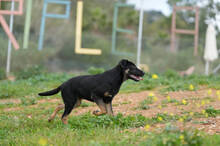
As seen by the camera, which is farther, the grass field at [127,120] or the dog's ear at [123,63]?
the dog's ear at [123,63]

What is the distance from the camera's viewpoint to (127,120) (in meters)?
6.68

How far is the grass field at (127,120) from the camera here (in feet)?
17.1

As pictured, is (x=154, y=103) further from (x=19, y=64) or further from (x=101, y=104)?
(x=19, y=64)

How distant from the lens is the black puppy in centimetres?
682

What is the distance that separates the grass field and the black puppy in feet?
1.16

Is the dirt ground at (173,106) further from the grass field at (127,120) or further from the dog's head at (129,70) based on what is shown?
the dog's head at (129,70)

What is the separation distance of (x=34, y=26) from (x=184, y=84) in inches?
639

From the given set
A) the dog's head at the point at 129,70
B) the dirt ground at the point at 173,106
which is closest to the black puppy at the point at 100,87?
the dog's head at the point at 129,70

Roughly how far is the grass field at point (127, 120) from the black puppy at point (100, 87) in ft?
1.16

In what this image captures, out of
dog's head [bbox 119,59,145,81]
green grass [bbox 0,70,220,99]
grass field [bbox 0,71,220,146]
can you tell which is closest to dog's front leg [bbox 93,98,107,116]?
grass field [bbox 0,71,220,146]

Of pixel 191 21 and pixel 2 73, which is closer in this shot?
pixel 2 73

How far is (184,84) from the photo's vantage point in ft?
36.9

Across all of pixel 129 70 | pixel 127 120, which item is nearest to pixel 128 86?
pixel 129 70

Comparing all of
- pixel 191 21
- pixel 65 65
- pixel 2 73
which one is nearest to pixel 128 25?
pixel 191 21
